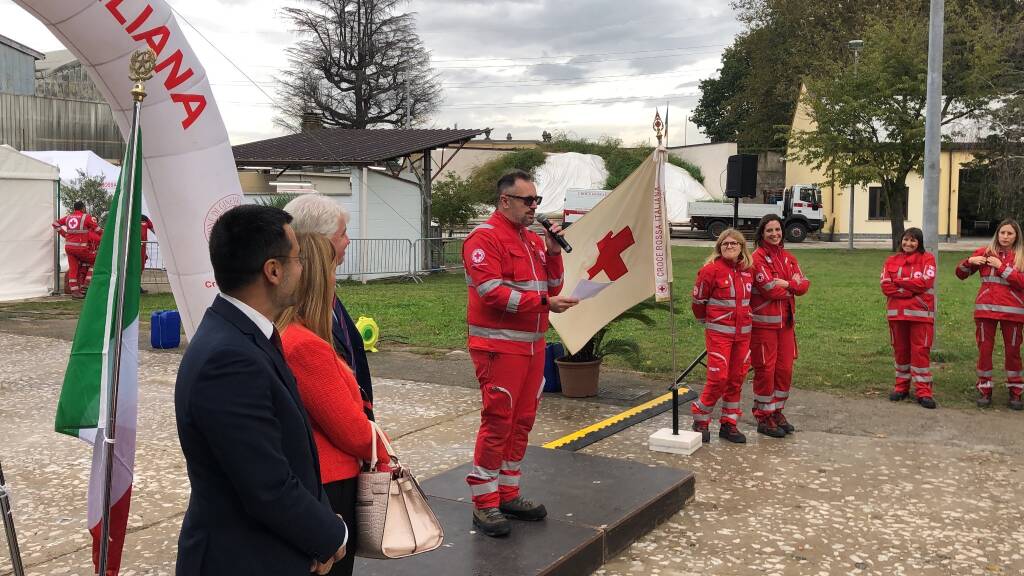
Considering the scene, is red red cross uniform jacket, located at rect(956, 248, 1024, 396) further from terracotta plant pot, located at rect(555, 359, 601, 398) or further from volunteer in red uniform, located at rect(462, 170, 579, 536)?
volunteer in red uniform, located at rect(462, 170, 579, 536)

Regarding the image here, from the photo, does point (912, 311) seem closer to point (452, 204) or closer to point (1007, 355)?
point (1007, 355)

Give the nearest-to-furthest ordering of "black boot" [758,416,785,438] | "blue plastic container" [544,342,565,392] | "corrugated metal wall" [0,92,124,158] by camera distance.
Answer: "black boot" [758,416,785,438] → "blue plastic container" [544,342,565,392] → "corrugated metal wall" [0,92,124,158]

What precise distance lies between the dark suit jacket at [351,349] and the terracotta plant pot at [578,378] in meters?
5.81

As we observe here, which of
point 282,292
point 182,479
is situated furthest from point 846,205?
point 282,292

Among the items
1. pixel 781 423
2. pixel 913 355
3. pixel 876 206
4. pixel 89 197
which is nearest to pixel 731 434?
pixel 781 423

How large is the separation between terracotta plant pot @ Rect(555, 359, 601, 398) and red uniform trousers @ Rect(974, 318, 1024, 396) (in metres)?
3.89

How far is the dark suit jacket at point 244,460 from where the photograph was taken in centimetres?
223

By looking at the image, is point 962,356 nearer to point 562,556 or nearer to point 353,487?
point 562,556

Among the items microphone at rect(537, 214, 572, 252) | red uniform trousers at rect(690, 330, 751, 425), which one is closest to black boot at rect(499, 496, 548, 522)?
microphone at rect(537, 214, 572, 252)

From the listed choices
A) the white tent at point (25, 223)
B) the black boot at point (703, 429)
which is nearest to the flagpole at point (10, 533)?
the black boot at point (703, 429)

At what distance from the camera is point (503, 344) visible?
4879 mm

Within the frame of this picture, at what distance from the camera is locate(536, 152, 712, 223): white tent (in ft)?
171

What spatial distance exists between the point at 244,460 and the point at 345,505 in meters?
0.80

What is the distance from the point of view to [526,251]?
5039 mm
